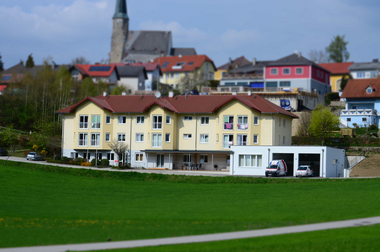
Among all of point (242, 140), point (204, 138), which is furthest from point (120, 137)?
point (242, 140)

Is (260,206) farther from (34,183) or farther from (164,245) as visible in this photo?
(34,183)

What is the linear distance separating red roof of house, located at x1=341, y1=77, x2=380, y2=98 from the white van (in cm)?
3498

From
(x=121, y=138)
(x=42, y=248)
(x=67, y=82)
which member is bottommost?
(x=42, y=248)

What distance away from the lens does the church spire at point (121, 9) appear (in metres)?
161

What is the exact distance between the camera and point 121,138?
216 feet

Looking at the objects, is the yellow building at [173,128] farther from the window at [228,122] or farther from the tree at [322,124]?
the tree at [322,124]

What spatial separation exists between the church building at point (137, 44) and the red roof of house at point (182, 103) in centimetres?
7402

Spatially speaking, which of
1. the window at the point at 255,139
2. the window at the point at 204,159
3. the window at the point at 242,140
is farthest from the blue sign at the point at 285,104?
the window at the point at 204,159

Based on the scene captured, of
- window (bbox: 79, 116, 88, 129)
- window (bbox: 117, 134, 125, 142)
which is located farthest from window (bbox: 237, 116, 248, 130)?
window (bbox: 79, 116, 88, 129)

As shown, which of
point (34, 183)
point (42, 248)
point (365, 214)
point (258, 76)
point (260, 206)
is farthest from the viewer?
point (258, 76)

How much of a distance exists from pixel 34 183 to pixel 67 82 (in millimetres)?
53918

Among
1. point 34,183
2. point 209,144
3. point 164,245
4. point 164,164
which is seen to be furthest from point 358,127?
point 164,245

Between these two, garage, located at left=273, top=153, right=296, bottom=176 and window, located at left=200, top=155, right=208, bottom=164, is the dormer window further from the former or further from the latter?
window, located at left=200, top=155, right=208, bottom=164

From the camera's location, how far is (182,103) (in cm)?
6606
